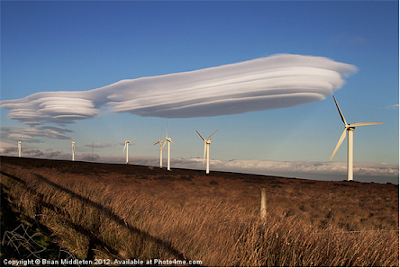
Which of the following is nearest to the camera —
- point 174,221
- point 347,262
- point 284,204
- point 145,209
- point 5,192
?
point 347,262

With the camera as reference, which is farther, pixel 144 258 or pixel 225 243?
pixel 225 243

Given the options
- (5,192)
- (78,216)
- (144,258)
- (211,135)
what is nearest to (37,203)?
(78,216)

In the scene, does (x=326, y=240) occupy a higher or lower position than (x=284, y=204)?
higher

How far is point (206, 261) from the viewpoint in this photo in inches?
295

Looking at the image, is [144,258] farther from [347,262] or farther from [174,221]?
[347,262]

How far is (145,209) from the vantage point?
38.5 ft

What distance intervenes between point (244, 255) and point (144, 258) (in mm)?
2340

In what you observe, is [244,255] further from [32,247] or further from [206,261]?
[32,247]

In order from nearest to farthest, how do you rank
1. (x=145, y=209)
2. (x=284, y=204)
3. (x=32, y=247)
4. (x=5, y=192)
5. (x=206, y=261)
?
(x=206, y=261) → (x=32, y=247) → (x=145, y=209) → (x=5, y=192) → (x=284, y=204)

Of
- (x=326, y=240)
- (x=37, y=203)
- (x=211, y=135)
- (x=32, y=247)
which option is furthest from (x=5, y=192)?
(x=211, y=135)

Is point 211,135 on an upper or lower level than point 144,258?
upper

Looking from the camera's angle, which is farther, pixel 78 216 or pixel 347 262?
pixel 78 216

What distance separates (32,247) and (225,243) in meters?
4.65

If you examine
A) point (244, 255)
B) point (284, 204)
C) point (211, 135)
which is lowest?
point (284, 204)
